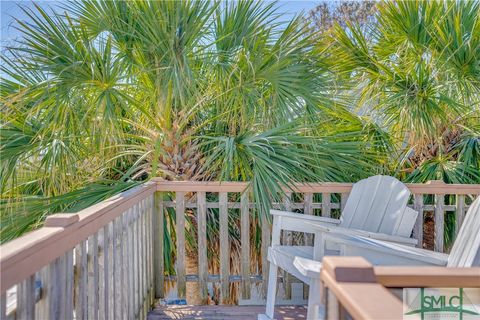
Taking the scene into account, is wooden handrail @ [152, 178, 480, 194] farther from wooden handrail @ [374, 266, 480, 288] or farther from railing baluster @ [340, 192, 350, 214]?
wooden handrail @ [374, 266, 480, 288]

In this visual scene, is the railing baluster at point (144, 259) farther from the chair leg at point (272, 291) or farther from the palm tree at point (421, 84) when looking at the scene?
the palm tree at point (421, 84)

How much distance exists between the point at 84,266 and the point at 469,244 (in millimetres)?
1779

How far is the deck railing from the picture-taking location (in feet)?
3.51

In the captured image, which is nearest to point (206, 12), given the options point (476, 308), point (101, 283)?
point (101, 283)

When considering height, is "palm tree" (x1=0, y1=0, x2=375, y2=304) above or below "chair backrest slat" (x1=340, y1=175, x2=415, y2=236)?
above

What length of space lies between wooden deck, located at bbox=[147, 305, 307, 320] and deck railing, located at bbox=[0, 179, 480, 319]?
125 mm

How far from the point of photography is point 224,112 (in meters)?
3.25

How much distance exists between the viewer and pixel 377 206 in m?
2.78

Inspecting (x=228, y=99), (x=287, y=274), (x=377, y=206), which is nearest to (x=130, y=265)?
(x=287, y=274)

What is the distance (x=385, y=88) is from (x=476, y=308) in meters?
2.39

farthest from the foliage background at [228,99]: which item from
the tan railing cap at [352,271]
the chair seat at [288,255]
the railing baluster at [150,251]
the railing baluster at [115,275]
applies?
the tan railing cap at [352,271]

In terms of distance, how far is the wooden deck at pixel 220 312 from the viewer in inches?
106

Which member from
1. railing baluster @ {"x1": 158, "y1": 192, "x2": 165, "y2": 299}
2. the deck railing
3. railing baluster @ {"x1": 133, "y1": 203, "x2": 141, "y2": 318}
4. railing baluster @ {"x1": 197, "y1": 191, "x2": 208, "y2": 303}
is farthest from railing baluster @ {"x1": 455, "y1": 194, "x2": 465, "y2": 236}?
railing baluster @ {"x1": 133, "y1": 203, "x2": 141, "y2": 318}

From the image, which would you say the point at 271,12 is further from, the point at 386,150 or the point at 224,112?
the point at 386,150
